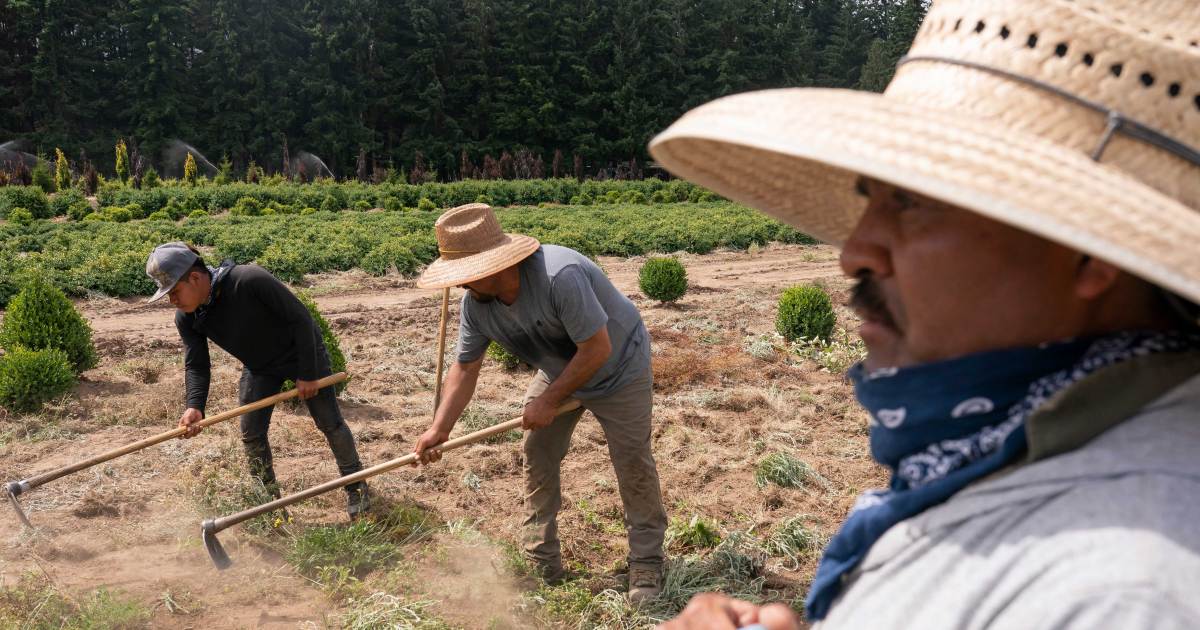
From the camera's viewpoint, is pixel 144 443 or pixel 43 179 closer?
pixel 144 443

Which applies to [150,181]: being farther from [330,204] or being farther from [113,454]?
[113,454]

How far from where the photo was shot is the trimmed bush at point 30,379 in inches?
267

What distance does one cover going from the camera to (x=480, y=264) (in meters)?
3.51

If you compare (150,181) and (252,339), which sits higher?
(252,339)

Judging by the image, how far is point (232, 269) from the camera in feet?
16.0

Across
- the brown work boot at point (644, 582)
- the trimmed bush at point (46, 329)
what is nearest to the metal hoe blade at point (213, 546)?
the brown work boot at point (644, 582)

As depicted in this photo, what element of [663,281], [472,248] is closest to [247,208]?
[663,281]

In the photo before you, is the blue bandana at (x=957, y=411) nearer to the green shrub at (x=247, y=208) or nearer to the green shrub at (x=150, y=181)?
the green shrub at (x=247, y=208)

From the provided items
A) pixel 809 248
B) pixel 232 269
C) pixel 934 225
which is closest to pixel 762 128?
pixel 934 225

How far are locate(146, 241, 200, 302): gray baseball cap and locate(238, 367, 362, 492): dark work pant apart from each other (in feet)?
2.72

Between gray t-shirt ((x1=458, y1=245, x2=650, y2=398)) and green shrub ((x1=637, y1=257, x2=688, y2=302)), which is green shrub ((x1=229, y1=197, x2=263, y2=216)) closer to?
green shrub ((x1=637, y1=257, x2=688, y2=302))

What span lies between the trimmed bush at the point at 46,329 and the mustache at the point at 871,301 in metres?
8.32

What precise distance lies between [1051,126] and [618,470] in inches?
130

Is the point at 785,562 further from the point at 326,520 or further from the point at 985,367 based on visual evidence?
the point at 985,367
